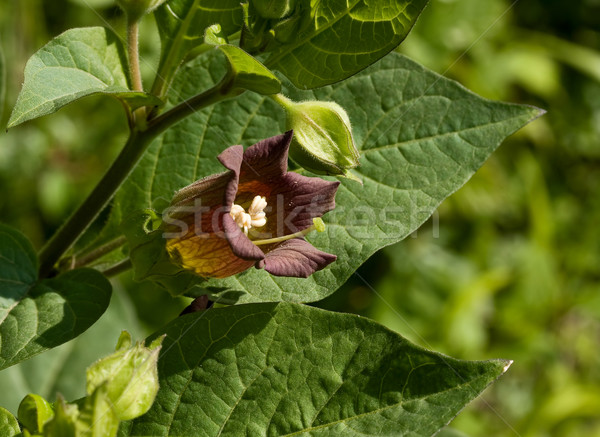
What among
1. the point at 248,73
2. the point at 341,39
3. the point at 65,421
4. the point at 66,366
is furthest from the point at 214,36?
the point at 66,366

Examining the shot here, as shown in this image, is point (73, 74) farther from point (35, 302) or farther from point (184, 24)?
point (35, 302)

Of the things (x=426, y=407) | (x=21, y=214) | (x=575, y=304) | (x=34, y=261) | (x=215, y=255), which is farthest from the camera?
(x=575, y=304)

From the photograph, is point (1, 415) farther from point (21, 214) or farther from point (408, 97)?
point (21, 214)

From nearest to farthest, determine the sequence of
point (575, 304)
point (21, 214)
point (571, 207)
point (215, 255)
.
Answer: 1. point (215, 255)
2. point (21, 214)
3. point (575, 304)
4. point (571, 207)

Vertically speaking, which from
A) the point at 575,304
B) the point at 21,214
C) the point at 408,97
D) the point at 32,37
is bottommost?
the point at 575,304

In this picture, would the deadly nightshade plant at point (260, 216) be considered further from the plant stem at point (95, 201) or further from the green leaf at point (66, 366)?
the green leaf at point (66, 366)

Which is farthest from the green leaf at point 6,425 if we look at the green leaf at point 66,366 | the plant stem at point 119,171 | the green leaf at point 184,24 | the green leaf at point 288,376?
the green leaf at point 66,366

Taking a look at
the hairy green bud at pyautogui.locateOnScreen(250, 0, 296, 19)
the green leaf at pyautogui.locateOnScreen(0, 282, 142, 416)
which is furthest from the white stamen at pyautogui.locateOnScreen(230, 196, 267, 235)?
the green leaf at pyautogui.locateOnScreen(0, 282, 142, 416)

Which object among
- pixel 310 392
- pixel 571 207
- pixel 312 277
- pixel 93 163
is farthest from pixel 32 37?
pixel 571 207
